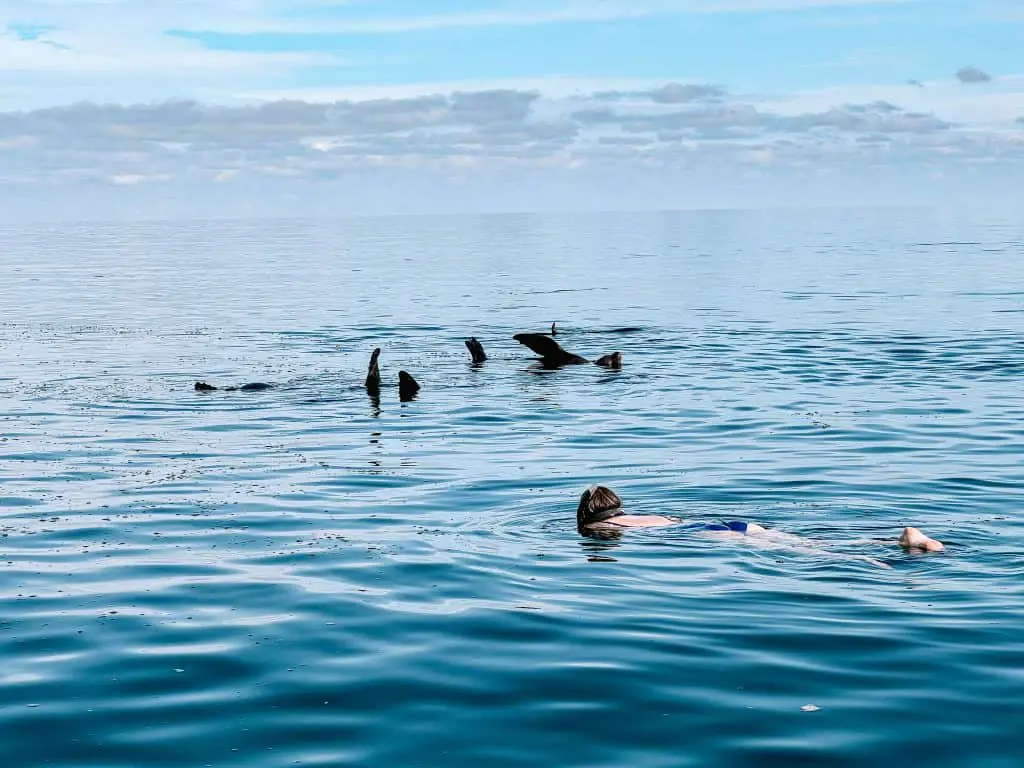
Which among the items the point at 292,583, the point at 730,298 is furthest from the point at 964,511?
the point at 730,298

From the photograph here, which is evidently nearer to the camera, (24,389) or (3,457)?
(3,457)

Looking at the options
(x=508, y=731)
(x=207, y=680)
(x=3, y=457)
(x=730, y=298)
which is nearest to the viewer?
(x=508, y=731)

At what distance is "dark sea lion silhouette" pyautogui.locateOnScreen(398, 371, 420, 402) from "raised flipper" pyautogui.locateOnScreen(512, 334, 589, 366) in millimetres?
5210

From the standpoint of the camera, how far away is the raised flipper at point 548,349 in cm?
3281

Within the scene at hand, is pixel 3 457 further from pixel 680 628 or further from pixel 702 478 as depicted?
pixel 680 628

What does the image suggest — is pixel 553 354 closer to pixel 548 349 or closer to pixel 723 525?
pixel 548 349

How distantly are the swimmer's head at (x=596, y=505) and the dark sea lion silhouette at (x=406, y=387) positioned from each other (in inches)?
496

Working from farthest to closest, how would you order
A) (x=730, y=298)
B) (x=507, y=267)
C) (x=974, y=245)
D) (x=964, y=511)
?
(x=974, y=245) < (x=507, y=267) < (x=730, y=298) < (x=964, y=511)

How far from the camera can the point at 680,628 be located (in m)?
11.4

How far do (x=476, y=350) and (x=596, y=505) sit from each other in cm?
1823

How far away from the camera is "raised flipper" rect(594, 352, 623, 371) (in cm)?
3238

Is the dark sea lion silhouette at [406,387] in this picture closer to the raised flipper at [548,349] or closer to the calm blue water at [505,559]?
the calm blue water at [505,559]

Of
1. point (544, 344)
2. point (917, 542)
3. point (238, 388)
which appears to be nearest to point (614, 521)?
point (917, 542)

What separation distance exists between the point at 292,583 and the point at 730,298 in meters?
43.6
